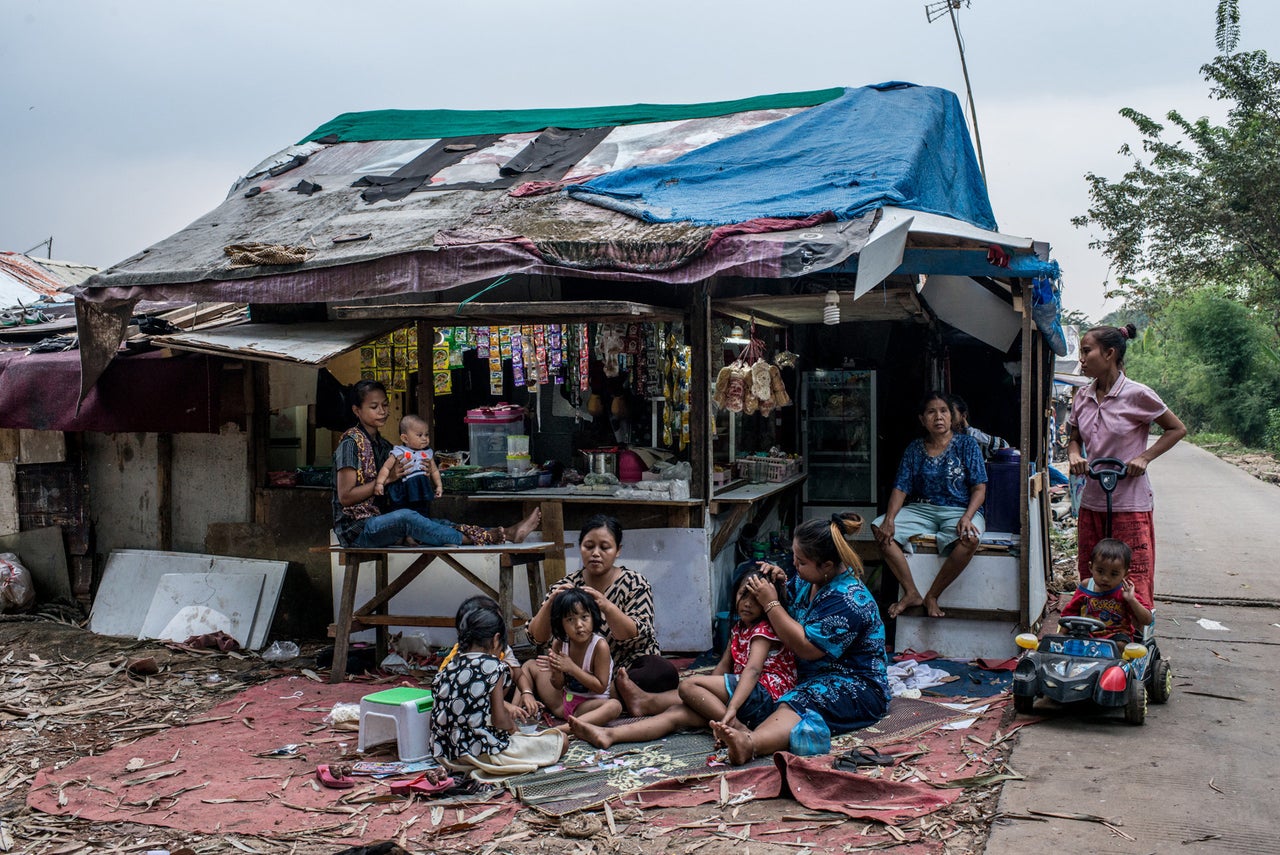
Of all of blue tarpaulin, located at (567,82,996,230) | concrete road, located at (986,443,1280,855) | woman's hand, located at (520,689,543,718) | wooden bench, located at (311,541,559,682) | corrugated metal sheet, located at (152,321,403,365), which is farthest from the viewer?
blue tarpaulin, located at (567,82,996,230)

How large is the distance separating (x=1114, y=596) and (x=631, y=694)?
2.75m

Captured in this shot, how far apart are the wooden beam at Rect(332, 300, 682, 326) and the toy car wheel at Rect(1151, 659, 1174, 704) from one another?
3.82 metres

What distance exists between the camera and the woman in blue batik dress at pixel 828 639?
533cm

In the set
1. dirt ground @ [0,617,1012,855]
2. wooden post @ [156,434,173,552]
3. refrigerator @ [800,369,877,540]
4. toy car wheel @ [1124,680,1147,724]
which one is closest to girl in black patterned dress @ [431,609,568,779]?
dirt ground @ [0,617,1012,855]

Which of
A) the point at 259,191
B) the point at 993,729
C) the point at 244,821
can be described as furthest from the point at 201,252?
the point at 993,729

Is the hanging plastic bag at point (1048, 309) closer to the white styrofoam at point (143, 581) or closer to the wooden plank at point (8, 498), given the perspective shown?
the white styrofoam at point (143, 581)

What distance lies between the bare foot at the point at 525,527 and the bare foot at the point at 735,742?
2.65 m

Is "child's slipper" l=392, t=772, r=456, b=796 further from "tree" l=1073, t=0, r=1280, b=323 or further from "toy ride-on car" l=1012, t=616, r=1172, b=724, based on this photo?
"tree" l=1073, t=0, r=1280, b=323

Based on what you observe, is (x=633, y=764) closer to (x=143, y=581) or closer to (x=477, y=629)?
(x=477, y=629)

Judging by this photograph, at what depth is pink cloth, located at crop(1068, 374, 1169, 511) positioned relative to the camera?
6.23 metres

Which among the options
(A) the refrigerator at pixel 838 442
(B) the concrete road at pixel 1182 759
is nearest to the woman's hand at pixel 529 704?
(B) the concrete road at pixel 1182 759

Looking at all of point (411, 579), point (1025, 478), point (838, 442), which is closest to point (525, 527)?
point (411, 579)

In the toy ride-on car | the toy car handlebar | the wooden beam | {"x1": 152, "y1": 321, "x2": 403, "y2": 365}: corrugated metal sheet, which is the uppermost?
the wooden beam

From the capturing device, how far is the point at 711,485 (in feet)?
24.8
